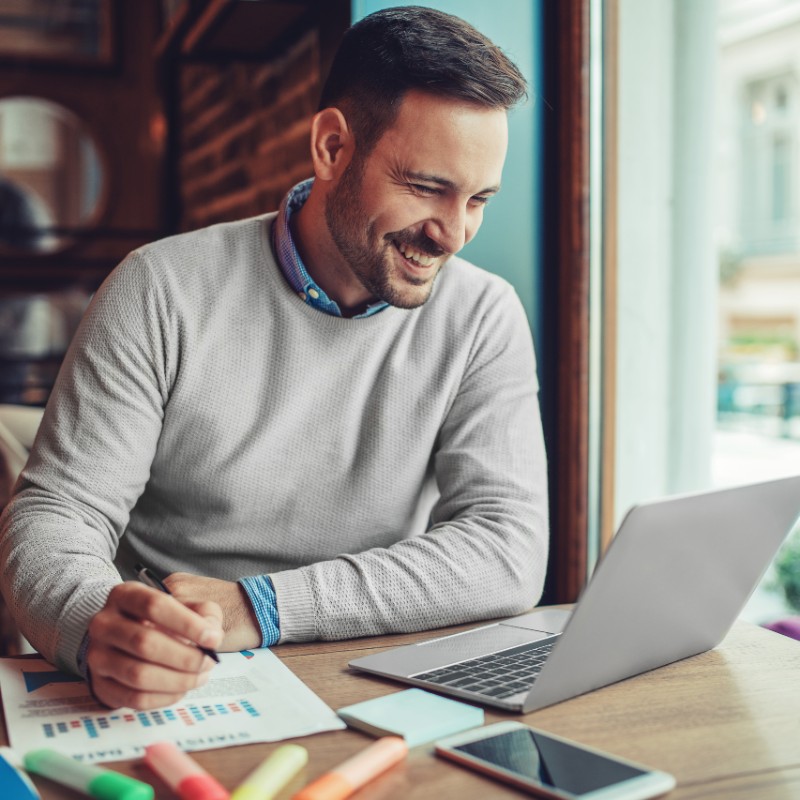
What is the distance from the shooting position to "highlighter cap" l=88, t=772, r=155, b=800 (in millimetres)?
667

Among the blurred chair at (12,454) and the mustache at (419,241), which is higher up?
the mustache at (419,241)

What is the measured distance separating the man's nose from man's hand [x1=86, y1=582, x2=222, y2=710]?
2.20 ft

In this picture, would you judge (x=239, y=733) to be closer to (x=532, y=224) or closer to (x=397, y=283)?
(x=397, y=283)

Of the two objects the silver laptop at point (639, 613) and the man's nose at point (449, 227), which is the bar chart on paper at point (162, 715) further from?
the man's nose at point (449, 227)

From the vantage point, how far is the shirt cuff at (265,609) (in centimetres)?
104

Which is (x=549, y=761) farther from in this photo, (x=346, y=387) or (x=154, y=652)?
(x=346, y=387)

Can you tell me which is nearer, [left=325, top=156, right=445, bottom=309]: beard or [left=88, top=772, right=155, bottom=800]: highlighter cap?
[left=88, top=772, right=155, bottom=800]: highlighter cap

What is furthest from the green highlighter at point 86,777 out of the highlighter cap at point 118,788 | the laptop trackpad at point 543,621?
the laptop trackpad at point 543,621

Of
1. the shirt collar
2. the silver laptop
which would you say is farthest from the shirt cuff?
the shirt collar

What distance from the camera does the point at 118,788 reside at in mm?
672

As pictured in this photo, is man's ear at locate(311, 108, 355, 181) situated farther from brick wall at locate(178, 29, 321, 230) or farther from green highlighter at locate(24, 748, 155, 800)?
green highlighter at locate(24, 748, 155, 800)

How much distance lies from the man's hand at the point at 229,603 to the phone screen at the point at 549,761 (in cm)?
34

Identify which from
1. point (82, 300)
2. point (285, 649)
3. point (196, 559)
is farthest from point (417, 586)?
point (82, 300)

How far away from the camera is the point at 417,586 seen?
3.74ft
